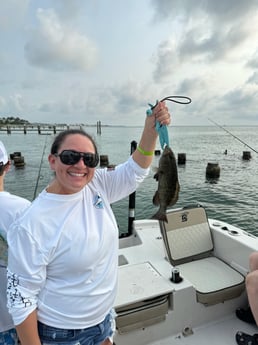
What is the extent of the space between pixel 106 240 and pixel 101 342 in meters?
0.68

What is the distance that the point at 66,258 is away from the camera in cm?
134

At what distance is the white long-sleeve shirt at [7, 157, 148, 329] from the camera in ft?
4.15

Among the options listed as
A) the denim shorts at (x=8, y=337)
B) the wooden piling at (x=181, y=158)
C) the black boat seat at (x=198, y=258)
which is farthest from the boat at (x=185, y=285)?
the wooden piling at (x=181, y=158)

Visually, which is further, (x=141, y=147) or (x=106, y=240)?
(x=141, y=147)

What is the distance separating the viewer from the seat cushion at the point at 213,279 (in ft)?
9.58

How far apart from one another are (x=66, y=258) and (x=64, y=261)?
0.02m

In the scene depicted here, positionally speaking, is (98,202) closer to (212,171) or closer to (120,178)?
(120,178)

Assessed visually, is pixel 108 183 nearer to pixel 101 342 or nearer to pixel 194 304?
pixel 101 342

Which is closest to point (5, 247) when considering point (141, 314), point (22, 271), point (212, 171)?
point (22, 271)

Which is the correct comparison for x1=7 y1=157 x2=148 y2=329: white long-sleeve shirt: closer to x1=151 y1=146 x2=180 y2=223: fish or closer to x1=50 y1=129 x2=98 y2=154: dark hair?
x1=50 y1=129 x2=98 y2=154: dark hair

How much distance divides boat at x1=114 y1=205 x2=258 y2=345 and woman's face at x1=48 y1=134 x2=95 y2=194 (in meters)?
1.55

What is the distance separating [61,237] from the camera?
1338mm

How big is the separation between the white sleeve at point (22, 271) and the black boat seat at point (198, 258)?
2.14m

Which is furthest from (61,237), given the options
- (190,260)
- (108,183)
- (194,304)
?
(190,260)
